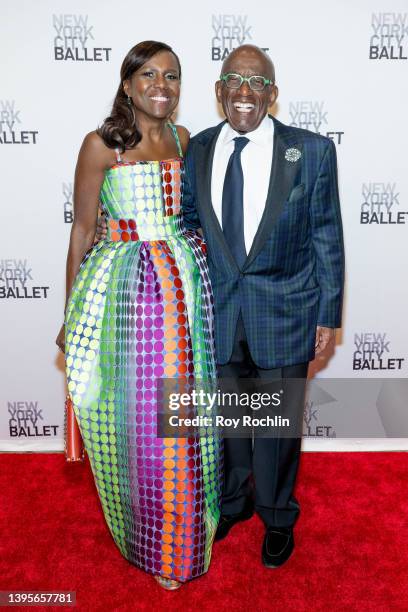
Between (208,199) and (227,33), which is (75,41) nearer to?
(227,33)

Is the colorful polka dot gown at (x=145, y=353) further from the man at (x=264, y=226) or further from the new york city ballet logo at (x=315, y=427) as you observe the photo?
the new york city ballet logo at (x=315, y=427)

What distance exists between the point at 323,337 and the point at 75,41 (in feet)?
5.01

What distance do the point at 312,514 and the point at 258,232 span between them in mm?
1190

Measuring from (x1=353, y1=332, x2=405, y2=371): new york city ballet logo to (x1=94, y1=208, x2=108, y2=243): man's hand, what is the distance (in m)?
1.38

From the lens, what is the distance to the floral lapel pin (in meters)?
1.91

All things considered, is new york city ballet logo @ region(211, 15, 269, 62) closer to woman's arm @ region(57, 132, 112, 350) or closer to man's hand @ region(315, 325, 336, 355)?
woman's arm @ region(57, 132, 112, 350)

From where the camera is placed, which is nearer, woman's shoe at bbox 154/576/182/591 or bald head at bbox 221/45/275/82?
bald head at bbox 221/45/275/82

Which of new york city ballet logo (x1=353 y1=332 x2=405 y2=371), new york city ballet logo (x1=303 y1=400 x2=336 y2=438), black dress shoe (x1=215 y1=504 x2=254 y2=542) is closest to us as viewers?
black dress shoe (x1=215 y1=504 x2=254 y2=542)

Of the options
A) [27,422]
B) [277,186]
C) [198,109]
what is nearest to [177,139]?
[277,186]

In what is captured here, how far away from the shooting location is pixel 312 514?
2461 millimetres

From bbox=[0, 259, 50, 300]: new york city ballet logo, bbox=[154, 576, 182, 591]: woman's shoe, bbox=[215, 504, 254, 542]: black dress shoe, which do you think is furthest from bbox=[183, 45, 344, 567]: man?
bbox=[0, 259, 50, 300]: new york city ballet logo

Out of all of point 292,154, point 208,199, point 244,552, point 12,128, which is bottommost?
point 244,552

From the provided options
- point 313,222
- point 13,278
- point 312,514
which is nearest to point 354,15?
point 313,222

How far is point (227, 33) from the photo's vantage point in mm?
2520
